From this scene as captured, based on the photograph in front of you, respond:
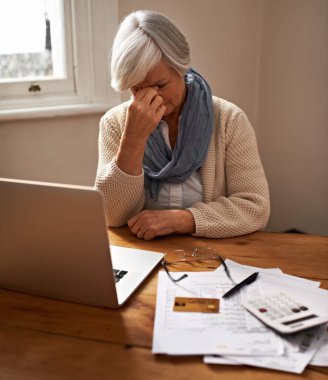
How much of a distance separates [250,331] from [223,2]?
1794mm

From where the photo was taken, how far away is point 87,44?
2242 millimetres

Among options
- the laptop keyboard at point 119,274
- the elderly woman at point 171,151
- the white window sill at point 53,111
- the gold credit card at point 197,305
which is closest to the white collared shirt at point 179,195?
the elderly woman at point 171,151

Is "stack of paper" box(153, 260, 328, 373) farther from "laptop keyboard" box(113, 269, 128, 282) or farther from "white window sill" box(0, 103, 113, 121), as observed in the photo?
"white window sill" box(0, 103, 113, 121)

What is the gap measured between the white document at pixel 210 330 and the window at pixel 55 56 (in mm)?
1347

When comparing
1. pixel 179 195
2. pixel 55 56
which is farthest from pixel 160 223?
pixel 55 56

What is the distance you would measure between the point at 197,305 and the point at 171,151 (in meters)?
0.74

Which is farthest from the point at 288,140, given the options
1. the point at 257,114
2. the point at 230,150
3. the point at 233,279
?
the point at 233,279

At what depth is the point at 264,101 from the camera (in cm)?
252

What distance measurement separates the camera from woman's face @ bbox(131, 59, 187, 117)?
1530 millimetres

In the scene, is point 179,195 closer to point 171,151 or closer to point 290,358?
point 171,151

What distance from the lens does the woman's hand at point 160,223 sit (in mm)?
1402

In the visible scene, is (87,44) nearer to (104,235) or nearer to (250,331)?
(104,235)

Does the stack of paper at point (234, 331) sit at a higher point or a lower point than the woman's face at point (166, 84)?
lower

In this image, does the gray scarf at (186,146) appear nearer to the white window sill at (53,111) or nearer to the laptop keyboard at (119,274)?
the laptop keyboard at (119,274)
